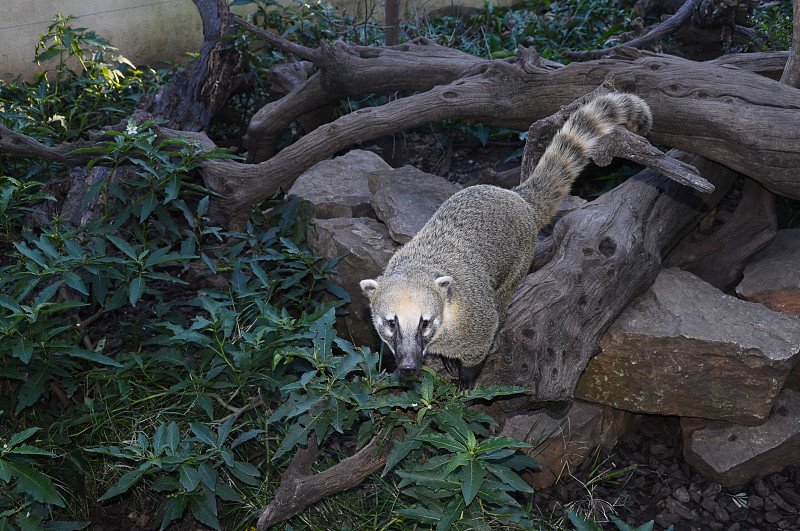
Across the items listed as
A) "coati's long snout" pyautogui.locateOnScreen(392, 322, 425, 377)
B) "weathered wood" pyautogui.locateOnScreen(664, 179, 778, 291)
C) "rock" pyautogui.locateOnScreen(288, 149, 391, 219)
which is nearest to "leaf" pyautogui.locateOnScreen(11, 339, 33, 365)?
"coati's long snout" pyautogui.locateOnScreen(392, 322, 425, 377)

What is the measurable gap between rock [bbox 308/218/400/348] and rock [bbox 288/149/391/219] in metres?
0.40

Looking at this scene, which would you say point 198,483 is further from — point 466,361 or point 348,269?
point 348,269

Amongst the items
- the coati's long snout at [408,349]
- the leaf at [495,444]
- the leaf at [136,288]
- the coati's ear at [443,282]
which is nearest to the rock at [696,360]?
the coati's ear at [443,282]

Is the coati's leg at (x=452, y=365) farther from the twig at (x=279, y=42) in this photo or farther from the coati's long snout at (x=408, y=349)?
the twig at (x=279, y=42)

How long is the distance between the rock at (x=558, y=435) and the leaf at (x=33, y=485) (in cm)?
223

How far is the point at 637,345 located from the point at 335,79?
11.2ft

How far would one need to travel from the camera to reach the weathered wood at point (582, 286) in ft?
11.0

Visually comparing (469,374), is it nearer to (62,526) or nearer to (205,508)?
(205,508)

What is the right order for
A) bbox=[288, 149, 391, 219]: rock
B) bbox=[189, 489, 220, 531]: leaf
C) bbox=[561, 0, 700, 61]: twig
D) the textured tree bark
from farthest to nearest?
the textured tree bark
bbox=[561, 0, 700, 61]: twig
bbox=[288, 149, 391, 219]: rock
bbox=[189, 489, 220, 531]: leaf

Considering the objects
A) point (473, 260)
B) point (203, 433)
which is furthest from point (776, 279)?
point (203, 433)

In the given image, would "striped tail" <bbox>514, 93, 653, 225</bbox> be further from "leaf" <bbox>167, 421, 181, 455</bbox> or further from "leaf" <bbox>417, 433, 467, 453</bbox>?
"leaf" <bbox>167, 421, 181, 455</bbox>

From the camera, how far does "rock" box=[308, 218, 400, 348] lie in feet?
15.1

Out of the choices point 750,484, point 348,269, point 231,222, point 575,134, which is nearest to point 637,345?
point 750,484

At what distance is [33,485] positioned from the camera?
112 inches
